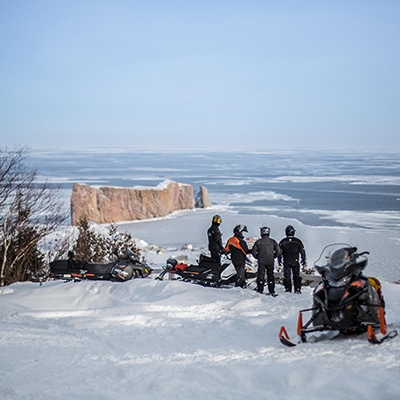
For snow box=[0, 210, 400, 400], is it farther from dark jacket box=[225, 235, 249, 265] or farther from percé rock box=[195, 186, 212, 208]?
percé rock box=[195, 186, 212, 208]

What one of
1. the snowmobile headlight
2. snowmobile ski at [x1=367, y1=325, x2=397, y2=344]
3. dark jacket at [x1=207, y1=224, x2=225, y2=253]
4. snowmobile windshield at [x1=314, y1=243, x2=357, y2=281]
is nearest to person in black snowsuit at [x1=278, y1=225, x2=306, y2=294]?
dark jacket at [x1=207, y1=224, x2=225, y2=253]

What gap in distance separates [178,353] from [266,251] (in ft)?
15.9

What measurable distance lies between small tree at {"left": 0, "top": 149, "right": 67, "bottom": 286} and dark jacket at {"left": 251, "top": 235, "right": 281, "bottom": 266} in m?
5.62

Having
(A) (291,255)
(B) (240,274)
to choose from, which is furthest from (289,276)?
(B) (240,274)

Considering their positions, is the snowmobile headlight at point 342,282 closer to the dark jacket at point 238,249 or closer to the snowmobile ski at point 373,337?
the snowmobile ski at point 373,337

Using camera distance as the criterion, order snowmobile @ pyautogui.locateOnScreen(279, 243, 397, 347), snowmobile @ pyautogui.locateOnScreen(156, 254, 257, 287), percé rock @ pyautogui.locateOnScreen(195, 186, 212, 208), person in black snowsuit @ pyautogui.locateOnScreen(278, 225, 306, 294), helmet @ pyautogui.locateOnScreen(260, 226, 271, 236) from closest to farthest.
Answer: snowmobile @ pyautogui.locateOnScreen(279, 243, 397, 347) → helmet @ pyautogui.locateOnScreen(260, 226, 271, 236) → person in black snowsuit @ pyautogui.locateOnScreen(278, 225, 306, 294) → snowmobile @ pyautogui.locateOnScreen(156, 254, 257, 287) → percé rock @ pyautogui.locateOnScreen(195, 186, 212, 208)

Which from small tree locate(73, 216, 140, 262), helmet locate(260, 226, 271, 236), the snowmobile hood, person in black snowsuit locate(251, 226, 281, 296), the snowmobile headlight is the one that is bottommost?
small tree locate(73, 216, 140, 262)

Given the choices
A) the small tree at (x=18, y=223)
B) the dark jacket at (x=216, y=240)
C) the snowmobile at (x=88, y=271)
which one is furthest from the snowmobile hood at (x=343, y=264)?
the small tree at (x=18, y=223)

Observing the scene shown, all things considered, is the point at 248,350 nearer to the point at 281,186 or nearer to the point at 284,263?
the point at 284,263

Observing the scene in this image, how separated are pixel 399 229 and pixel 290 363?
32970mm

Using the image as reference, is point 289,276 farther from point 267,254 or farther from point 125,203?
point 125,203

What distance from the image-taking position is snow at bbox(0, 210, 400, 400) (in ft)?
16.6

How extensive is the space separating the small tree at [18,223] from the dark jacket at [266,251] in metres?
5.62

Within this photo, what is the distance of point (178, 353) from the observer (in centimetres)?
629
